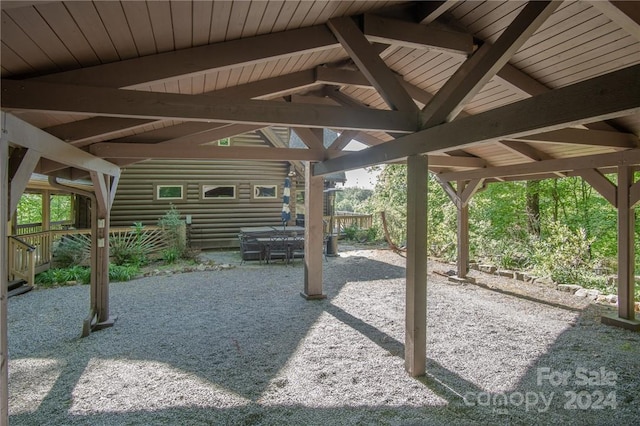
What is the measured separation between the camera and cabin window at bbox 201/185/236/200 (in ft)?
41.0

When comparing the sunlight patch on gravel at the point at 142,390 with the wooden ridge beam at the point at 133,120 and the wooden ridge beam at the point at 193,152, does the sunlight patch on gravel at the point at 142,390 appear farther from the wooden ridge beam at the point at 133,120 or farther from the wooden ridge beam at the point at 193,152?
the wooden ridge beam at the point at 193,152

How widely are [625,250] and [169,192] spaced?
11928 mm

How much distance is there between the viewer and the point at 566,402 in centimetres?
331

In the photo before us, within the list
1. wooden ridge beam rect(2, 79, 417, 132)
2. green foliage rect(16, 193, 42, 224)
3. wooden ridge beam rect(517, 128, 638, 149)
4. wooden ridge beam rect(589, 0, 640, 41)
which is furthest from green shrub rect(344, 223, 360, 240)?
green foliage rect(16, 193, 42, 224)

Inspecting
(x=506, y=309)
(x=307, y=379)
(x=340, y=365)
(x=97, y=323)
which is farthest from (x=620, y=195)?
(x=97, y=323)

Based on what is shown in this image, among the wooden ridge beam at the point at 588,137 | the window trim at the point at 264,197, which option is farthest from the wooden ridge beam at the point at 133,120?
the window trim at the point at 264,197

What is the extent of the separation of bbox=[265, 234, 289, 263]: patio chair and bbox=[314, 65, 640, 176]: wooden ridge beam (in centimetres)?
743

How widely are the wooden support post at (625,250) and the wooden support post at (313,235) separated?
4634 millimetres

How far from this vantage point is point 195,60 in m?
3.09

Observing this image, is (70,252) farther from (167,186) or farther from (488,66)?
(488,66)

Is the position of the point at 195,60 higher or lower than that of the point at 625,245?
higher

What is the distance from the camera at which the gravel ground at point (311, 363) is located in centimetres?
311

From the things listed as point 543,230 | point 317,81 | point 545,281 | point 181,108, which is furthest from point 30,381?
point 543,230

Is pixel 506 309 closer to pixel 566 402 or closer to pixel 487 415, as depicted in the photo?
pixel 566 402
